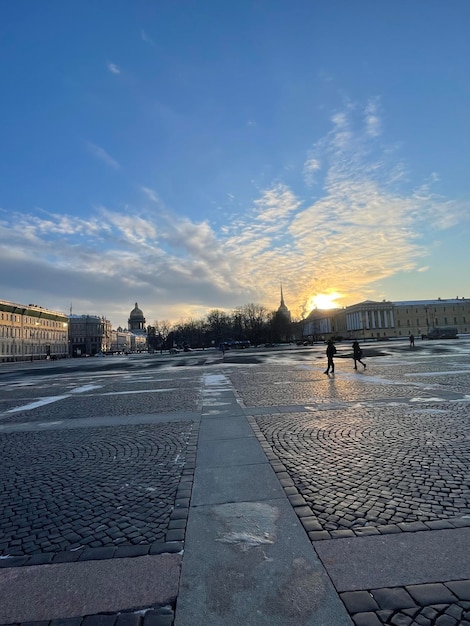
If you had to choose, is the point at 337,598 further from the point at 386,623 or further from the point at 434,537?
the point at 434,537

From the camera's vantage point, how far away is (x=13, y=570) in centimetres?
318

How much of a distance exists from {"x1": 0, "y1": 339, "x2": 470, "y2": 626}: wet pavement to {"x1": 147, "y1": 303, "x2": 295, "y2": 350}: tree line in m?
→ 97.8

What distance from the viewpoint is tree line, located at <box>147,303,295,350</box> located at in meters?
113

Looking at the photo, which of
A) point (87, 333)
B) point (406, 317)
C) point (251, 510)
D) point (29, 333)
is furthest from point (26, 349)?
point (406, 317)

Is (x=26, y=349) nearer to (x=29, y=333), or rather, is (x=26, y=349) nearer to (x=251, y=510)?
(x=29, y=333)

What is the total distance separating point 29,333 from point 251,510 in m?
113

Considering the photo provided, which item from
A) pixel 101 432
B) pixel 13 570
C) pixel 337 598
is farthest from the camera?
pixel 101 432

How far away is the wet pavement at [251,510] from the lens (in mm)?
2643

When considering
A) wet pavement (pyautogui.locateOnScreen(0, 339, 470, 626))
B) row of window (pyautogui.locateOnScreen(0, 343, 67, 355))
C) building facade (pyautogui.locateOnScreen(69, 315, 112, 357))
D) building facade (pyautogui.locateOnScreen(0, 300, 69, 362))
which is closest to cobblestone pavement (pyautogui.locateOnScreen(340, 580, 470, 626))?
wet pavement (pyautogui.locateOnScreen(0, 339, 470, 626))

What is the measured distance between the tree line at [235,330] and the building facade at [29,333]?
2825 cm

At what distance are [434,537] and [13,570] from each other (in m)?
3.47

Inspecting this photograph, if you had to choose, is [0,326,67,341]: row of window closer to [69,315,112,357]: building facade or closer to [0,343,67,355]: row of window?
[0,343,67,355]: row of window

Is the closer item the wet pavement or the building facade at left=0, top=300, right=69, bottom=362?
the wet pavement

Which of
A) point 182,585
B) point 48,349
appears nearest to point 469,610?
point 182,585
